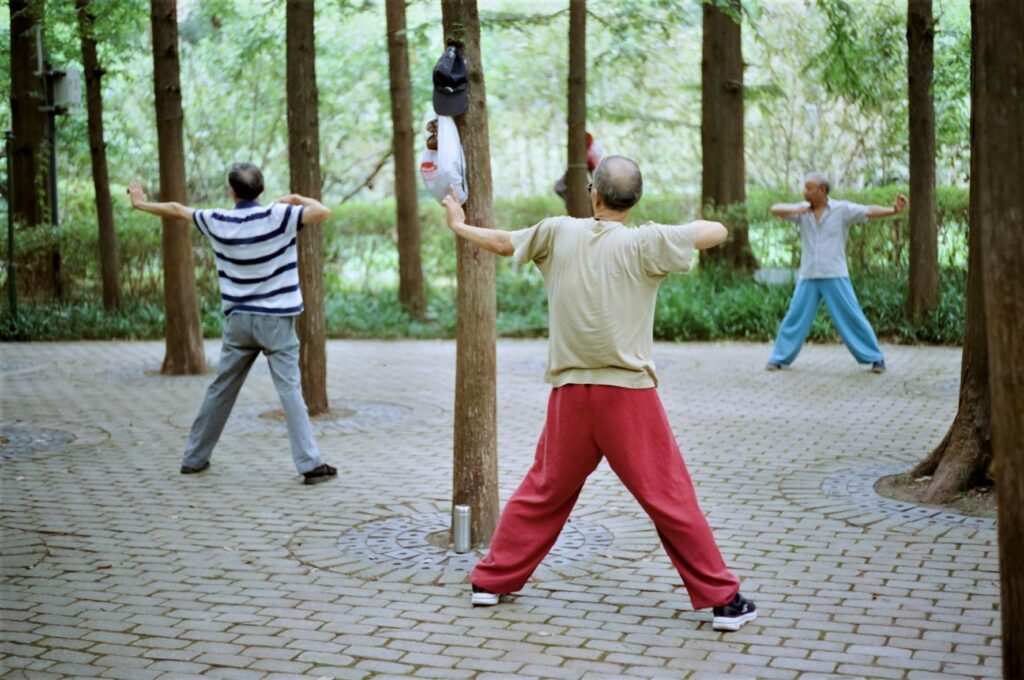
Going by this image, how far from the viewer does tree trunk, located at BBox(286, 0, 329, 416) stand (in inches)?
396

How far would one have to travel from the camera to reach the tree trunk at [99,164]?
45.1 ft

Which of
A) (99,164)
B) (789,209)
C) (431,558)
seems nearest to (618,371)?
(431,558)

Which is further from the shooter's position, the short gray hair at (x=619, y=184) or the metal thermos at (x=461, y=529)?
the metal thermos at (x=461, y=529)

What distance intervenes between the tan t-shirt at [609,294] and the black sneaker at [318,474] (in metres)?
3.08

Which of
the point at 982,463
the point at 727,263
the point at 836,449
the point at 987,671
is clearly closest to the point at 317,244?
the point at 836,449

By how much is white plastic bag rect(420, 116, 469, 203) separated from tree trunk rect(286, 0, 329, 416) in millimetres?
4224

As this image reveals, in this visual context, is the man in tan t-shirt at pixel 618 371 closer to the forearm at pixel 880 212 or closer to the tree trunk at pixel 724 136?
→ the forearm at pixel 880 212

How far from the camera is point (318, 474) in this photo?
7.97 metres

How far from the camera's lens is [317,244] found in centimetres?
1019

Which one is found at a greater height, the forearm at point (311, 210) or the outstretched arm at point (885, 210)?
the forearm at point (311, 210)

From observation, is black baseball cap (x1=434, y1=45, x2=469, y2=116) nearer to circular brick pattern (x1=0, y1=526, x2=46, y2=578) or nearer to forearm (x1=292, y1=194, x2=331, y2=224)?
forearm (x1=292, y1=194, x2=331, y2=224)

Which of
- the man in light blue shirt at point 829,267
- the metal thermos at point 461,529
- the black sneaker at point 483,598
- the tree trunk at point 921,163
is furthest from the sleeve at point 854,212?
the black sneaker at point 483,598

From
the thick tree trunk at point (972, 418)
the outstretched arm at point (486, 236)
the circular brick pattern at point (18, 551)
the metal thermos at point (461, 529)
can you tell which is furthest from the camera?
the thick tree trunk at point (972, 418)

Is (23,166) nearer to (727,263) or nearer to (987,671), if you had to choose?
(727,263)
